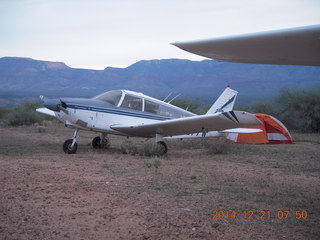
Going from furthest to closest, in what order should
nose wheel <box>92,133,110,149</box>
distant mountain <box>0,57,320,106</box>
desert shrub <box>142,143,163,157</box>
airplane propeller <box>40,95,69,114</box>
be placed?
distant mountain <box>0,57,320,106</box> → nose wheel <box>92,133,110,149</box> → desert shrub <box>142,143,163,157</box> → airplane propeller <box>40,95,69,114</box>

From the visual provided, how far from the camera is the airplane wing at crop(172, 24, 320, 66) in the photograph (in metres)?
2.68

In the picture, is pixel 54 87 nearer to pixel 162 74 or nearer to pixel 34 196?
pixel 162 74

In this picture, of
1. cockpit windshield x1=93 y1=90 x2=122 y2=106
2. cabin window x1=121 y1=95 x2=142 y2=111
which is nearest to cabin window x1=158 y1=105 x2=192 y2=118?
cabin window x1=121 y1=95 x2=142 y2=111

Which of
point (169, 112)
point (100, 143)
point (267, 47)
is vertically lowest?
point (100, 143)

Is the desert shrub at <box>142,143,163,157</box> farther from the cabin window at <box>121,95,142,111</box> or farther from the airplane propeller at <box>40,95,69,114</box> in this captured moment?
the airplane propeller at <box>40,95,69,114</box>

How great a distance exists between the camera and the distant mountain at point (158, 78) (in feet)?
331

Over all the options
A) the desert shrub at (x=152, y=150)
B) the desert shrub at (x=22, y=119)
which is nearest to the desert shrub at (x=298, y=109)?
the desert shrub at (x=152, y=150)

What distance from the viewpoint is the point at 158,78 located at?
114125 mm

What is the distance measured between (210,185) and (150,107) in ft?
17.0

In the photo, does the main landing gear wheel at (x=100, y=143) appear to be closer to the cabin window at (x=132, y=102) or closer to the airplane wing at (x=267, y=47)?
the cabin window at (x=132, y=102)

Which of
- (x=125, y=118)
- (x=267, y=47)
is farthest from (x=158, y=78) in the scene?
(x=267, y=47)

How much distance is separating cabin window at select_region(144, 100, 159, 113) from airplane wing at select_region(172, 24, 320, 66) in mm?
7338
